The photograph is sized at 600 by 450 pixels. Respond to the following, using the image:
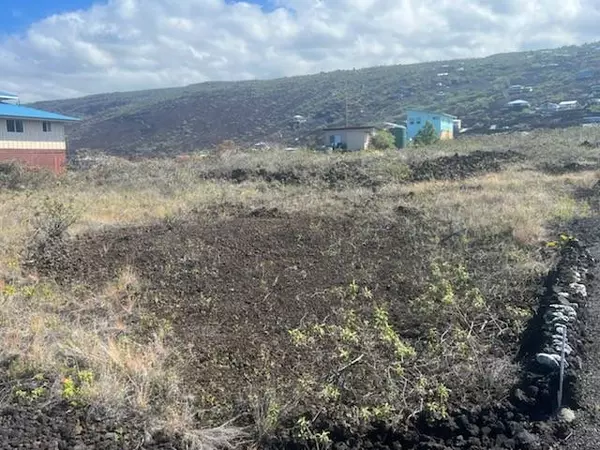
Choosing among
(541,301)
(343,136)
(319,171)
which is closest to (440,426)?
(541,301)

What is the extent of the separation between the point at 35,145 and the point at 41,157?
62 cm

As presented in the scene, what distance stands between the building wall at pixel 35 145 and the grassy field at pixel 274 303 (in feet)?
44.9

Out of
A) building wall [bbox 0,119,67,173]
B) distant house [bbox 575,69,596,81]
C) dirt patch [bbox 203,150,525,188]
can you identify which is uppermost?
distant house [bbox 575,69,596,81]

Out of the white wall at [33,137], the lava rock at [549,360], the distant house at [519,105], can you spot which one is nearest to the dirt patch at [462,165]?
the lava rock at [549,360]

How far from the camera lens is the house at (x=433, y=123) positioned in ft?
171

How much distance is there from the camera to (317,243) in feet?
33.1

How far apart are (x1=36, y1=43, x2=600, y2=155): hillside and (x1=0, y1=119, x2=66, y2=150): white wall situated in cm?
3501

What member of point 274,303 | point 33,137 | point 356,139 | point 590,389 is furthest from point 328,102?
point 590,389

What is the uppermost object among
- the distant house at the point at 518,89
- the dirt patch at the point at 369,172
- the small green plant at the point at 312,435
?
the distant house at the point at 518,89

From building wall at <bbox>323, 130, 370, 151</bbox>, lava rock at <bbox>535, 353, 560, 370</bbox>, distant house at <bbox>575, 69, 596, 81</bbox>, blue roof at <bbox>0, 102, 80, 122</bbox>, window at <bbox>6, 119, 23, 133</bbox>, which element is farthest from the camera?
distant house at <bbox>575, 69, 596, 81</bbox>

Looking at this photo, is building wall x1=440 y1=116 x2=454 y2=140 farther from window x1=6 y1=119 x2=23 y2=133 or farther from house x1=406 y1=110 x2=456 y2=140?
window x1=6 y1=119 x2=23 y2=133

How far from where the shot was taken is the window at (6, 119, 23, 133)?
85.8 feet

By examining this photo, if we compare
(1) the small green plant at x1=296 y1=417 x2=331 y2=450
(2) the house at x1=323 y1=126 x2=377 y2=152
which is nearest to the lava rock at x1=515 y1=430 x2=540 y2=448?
(1) the small green plant at x1=296 y1=417 x2=331 y2=450

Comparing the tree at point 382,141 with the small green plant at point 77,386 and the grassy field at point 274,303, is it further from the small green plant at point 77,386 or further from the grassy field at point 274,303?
the small green plant at point 77,386
